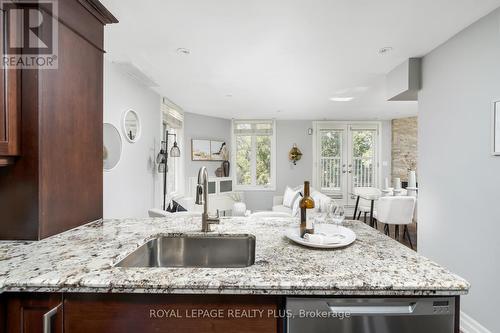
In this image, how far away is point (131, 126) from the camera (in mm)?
2918

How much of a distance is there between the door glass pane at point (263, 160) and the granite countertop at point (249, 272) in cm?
494

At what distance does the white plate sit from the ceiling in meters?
1.38

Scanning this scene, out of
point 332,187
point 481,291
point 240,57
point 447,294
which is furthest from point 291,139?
point 447,294

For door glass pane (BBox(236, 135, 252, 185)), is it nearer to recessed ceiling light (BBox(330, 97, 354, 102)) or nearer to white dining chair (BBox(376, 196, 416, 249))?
recessed ceiling light (BBox(330, 97, 354, 102))

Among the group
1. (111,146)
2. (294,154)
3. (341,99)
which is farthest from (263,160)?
(111,146)

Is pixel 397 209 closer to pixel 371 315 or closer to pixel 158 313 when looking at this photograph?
pixel 371 315

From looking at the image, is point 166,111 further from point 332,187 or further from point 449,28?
point 332,187

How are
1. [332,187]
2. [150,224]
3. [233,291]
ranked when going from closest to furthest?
[233,291] < [150,224] < [332,187]

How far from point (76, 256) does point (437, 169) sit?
107 inches

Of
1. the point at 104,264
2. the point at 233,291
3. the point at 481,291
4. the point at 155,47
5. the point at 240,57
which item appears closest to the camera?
the point at 233,291

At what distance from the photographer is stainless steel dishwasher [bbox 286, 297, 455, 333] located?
0.80 m

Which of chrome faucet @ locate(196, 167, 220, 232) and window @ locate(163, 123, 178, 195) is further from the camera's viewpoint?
window @ locate(163, 123, 178, 195)

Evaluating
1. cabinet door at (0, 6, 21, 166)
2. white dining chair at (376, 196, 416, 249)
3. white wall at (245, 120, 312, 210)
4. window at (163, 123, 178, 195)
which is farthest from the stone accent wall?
cabinet door at (0, 6, 21, 166)

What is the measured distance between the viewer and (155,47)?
221 cm
